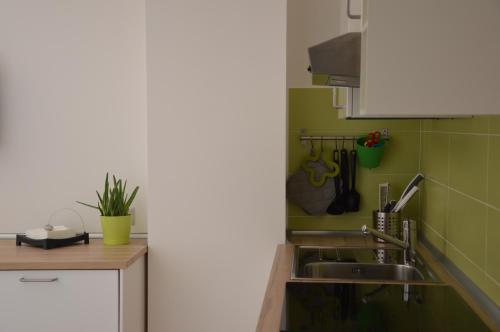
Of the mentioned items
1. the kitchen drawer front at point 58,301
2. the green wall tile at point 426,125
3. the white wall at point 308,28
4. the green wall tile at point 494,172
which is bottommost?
the kitchen drawer front at point 58,301

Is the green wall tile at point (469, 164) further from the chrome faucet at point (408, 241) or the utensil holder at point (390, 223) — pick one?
the utensil holder at point (390, 223)

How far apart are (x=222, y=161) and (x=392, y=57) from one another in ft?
5.28

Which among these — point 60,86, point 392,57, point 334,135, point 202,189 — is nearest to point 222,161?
point 202,189

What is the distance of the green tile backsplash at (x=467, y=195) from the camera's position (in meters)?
2.04

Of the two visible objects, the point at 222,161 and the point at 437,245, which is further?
the point at 222,161

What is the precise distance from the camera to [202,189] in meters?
3.16

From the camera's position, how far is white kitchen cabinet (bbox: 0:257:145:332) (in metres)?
2.91

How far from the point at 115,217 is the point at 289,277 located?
1051 millimetres

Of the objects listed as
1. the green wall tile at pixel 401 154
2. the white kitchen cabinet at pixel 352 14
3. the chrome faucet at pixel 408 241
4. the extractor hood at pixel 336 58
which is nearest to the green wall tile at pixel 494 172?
the extractor hood at pixel 336 58

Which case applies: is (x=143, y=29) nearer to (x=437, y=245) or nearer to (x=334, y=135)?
(x=334, y=135)

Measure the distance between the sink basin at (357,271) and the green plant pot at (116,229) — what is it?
922 millimetres

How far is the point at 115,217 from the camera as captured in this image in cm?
321

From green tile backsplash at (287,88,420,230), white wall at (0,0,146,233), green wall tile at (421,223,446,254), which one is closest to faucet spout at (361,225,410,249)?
green wall tile at (421,223,446,254)

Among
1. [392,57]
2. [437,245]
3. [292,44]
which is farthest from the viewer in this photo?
[292,44]
